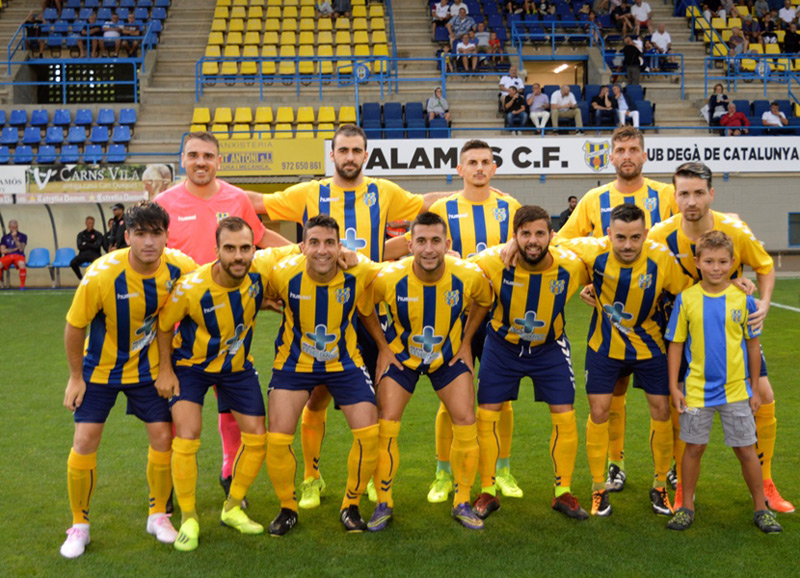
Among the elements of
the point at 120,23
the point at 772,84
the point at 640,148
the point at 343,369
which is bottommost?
the point at 343,369

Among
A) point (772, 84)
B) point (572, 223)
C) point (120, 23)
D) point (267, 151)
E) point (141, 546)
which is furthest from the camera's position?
point (120, 23)

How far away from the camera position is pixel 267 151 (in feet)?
54.1

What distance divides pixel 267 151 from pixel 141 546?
12.9m

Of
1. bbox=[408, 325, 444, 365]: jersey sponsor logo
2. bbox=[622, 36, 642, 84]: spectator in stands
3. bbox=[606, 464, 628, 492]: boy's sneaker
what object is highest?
bbox=[622, 36, 642, 84]: spectator in stands

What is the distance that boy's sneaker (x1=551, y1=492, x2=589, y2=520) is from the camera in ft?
15.2

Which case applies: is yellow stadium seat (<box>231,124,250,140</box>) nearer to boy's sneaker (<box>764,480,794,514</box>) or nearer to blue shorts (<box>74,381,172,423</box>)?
blue shorts (<box>74,381,172,423</box>)

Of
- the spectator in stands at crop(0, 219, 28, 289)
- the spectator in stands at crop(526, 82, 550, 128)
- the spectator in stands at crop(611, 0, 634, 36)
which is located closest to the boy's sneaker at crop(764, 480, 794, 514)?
the spectator in stands at crop(526, 82, 550, 128)

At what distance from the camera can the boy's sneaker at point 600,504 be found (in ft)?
15.3

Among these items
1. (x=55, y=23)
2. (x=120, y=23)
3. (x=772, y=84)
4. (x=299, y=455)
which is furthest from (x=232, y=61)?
(x=299, y=455)

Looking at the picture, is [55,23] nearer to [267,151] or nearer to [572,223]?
[267,151]

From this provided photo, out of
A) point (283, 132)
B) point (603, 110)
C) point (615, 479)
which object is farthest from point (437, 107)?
point (615, 479)

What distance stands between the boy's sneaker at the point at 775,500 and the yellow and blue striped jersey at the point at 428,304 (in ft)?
6.43

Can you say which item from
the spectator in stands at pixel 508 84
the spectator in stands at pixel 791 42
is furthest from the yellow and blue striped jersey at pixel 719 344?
the spectator in stands at pixel 791 42

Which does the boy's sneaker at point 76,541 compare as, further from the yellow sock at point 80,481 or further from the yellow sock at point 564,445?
the yellow sock at point 564,445
